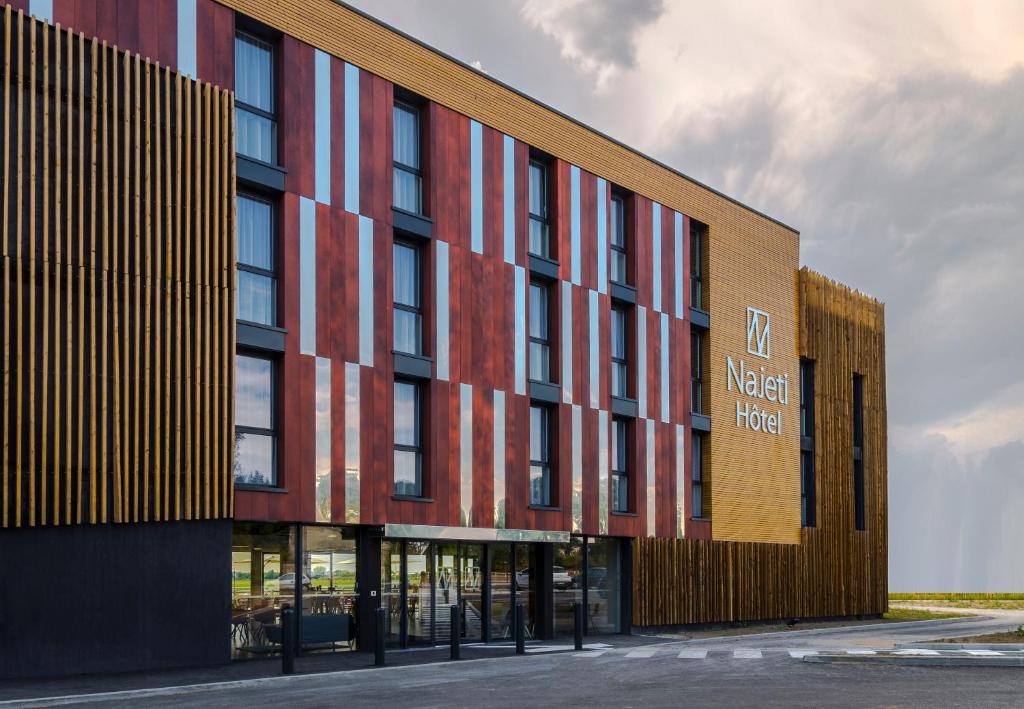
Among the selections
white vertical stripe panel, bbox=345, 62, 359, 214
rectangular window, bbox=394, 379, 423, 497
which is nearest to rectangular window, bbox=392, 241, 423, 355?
rectangular window, bbox=394, 379, 423, 497

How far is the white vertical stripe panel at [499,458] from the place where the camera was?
1125 inches

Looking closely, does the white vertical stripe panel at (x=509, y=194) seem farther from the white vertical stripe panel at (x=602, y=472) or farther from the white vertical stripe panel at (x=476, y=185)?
the white vertical stripe panel at (x=602, y=472)

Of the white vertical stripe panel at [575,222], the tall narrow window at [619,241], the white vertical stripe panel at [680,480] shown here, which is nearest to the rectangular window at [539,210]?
the white vertical stripe panel at [575,222]

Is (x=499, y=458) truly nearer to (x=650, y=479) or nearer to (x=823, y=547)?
(x=650, y=479)

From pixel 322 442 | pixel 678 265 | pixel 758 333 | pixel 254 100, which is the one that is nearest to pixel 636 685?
pixel 322 442

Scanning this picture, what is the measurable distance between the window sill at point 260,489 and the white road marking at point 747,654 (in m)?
8.61

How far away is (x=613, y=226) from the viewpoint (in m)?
34.0

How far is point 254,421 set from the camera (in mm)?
23188

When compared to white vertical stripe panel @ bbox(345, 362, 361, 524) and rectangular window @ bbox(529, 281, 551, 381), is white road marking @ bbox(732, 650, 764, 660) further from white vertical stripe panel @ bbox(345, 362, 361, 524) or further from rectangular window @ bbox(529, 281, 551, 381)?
rectangular window @ bbox(529, 281, 551, 381)

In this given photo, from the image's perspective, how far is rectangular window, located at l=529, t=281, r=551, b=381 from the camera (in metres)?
30.4

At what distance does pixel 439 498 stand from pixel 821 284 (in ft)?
67.4

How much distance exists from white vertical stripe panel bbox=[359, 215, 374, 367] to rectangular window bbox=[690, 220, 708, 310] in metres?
13.8

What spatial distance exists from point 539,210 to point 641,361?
5289 mm

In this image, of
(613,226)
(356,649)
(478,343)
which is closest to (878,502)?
(613,226)
